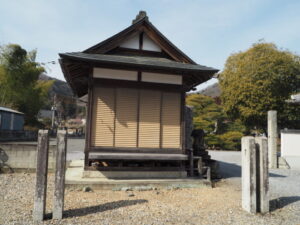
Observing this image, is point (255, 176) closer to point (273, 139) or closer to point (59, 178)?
point (59, 178)

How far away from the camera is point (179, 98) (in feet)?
25.5

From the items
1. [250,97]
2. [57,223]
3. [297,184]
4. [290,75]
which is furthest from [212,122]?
[57,223]

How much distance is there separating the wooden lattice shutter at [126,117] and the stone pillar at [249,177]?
11.3 feet

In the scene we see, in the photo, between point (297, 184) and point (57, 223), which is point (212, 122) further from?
point (57, 223)

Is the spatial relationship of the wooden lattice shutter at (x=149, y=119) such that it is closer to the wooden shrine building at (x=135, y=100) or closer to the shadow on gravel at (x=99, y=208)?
the wooden shrine building at (x=135, y=100)

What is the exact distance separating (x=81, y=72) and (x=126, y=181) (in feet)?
13.6

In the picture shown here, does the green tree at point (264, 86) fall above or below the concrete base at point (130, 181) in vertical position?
above

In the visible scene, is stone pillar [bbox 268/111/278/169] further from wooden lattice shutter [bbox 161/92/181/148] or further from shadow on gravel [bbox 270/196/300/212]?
wooden lattice shutter [bbox 161/92/181/148]

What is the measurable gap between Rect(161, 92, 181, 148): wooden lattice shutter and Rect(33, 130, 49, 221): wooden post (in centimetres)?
398

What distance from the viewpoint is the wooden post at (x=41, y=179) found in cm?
435

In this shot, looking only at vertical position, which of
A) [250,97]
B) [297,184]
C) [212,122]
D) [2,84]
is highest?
[2,84]

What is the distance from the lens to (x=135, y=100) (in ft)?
24.4

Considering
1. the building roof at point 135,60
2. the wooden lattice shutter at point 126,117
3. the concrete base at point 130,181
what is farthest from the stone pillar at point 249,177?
the wooden lattice shutter at point 126,117

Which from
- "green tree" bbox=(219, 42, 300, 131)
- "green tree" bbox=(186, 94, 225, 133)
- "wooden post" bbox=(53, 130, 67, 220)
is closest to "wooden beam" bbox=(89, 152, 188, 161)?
"wooden post" bbox=(53, 130, 67, 220)
